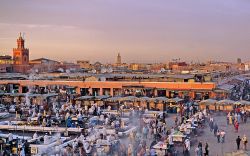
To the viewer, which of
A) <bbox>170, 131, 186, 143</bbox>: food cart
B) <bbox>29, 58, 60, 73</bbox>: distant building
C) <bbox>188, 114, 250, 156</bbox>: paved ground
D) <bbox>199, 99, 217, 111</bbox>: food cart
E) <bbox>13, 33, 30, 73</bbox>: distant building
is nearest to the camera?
<bbox>188, 114, 250, 156</bbox>: paved ground

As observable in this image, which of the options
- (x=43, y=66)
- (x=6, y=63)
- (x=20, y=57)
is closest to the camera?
(x=6, y=63)

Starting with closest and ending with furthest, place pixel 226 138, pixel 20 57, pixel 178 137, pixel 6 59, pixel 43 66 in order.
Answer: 1. pixel 178 137
2. pixel 226 138
3. pixel 20 57
4. pixel 6 59
5. pixel 43 66

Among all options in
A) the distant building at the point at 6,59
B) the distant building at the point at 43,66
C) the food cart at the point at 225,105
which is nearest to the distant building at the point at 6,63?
the distant building at the point at 6,59

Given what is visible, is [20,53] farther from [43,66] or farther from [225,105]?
[225,105]

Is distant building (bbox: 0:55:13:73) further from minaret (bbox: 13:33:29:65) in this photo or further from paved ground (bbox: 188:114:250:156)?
paved ground (bbox: 188:114:250:156)

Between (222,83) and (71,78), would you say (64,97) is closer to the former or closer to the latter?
→ (71,78)

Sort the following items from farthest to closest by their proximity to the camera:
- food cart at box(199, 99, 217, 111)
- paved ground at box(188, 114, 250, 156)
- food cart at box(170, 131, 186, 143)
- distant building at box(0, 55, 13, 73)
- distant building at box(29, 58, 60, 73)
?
distant building at box(29, 58, 60, 73) → distant building at box(0, 55, 13, 73) → food cart at box(199, 99, 217, 111) → food cart at box(170, 131, 186, 143) → paved ground at box(188, 114, 250, 156)

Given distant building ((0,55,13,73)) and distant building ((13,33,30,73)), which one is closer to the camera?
distant building ((0,55,13,73))

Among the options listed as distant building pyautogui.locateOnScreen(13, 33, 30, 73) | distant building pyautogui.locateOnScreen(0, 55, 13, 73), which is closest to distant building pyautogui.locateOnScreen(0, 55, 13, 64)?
distant building pyautogui.locateOnScreen(0, 55, 13, 73)

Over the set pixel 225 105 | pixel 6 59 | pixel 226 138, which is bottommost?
pixel 226 138

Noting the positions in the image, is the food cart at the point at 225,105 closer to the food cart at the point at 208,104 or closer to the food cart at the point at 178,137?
A: the food cart at the point at 208,104

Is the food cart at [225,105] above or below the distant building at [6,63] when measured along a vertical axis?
below

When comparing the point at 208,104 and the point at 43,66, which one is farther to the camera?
the point at 43,66

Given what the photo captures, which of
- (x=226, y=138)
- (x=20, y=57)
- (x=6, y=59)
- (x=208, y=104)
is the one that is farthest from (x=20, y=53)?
(x=226, y=138)
